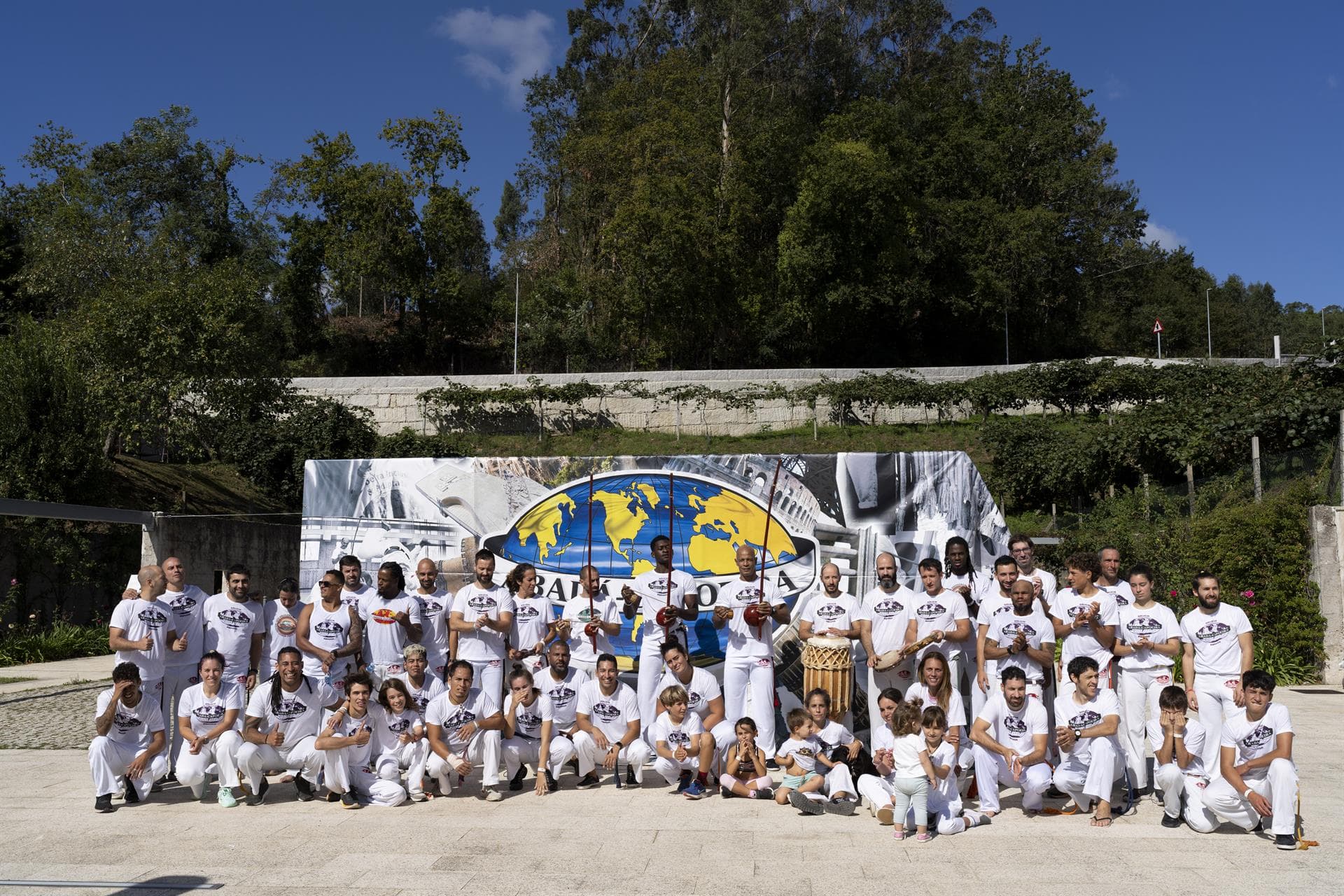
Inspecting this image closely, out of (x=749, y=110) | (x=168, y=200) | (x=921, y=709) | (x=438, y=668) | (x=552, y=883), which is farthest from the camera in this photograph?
(x=168, y=200)

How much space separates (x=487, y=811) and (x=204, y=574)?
482 inches

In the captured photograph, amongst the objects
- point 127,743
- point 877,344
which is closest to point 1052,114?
point 877,344

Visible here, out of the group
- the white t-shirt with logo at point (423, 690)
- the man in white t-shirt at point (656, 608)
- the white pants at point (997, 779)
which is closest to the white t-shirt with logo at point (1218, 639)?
the white pants at point (997, 779)

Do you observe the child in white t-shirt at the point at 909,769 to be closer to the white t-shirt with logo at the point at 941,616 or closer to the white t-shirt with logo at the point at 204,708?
the white t-shirt with logo at the point at 941,616

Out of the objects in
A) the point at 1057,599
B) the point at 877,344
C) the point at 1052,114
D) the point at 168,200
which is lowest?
the point at 1057,599

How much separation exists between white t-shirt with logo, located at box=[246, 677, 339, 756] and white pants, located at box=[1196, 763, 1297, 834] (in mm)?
6096

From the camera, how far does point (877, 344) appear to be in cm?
4553

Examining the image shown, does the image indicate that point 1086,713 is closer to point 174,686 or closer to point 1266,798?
point 1266,798

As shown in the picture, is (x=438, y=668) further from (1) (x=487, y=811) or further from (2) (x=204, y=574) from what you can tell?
(2) (x=204, y=574)

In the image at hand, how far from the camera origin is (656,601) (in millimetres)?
8617

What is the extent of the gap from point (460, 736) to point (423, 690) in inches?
22.2

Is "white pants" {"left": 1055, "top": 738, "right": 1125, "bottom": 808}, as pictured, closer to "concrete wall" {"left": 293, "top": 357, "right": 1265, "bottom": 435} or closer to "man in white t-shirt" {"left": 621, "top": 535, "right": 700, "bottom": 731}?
"man in white t-shirt" {"left": 621, "top": 535, "right": 700, "bottom": 731}

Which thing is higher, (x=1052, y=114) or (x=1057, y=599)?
(x=1052, y=114)

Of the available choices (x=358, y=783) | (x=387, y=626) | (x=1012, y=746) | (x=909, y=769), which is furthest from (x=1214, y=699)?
(x=387, y=626)
